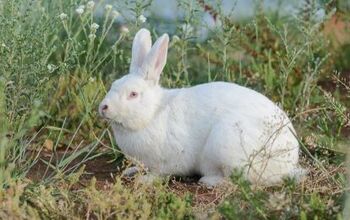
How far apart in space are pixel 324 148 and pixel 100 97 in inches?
64.8

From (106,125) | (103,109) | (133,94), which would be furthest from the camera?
(106,125)

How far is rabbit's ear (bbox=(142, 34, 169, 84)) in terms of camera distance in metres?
5.75

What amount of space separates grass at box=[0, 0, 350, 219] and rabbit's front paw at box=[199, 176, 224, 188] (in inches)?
1.7

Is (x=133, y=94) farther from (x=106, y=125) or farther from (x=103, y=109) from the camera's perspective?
(x=106, y=125)

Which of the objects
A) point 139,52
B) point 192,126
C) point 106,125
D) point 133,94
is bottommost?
point 106,125

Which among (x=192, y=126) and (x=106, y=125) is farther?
(x=106, y=125)

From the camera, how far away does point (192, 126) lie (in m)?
5.75

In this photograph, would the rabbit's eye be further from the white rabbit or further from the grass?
the grass

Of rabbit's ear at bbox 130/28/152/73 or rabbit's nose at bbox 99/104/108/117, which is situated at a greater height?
rabbit's ear at bbox 130/28/152/73

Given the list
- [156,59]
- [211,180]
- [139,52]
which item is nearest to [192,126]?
[211,180]

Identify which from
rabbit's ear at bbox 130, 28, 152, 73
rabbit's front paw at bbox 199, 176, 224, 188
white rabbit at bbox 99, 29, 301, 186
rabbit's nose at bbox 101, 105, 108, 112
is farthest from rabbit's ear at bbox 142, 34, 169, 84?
rabbit's front paw at bbox 199, 176, 224, 188

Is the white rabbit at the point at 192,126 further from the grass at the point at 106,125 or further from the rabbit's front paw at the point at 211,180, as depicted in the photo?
the grass at the point at 106,125

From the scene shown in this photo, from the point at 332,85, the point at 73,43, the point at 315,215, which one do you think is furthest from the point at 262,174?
the point at 332,85

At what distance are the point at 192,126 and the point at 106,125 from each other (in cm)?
109
